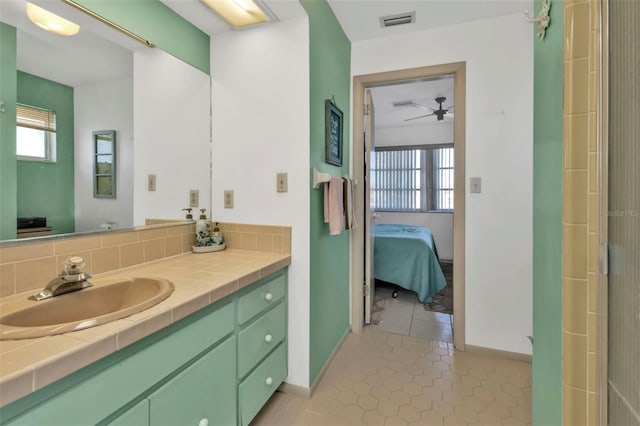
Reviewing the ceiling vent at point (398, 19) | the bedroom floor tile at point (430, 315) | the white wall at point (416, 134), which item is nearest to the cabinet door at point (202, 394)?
the bedroom floor tile at point (430, 315)

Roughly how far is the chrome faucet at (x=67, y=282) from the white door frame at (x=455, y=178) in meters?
1.91

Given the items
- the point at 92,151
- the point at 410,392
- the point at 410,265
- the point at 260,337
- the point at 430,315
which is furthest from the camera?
the point at 410,265

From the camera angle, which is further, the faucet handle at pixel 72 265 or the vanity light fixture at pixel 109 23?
the vanity light fixture at pixel 109 23

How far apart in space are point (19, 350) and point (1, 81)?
0.93 meters

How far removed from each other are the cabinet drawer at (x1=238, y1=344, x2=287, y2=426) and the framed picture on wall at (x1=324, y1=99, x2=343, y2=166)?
4.11 ft

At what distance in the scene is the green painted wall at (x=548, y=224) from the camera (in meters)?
0.83

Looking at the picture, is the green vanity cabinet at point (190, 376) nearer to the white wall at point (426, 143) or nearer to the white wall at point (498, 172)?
A: the white wall at point (498, 172)

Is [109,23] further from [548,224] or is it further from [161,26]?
[548,224]

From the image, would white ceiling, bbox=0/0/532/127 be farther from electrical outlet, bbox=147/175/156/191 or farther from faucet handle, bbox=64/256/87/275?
faucet handle, bbox=64/256/87/275

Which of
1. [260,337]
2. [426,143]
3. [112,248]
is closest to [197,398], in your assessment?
[260,337]

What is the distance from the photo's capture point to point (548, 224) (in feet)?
Answer: 3.05

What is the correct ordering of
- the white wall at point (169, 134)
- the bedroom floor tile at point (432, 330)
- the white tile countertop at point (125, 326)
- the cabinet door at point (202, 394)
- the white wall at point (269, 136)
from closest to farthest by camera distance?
the white tile countertop at point (125, 326) < the cabinet door at point (202, 394) < the white wall at point (169, 134) < the white wall at point (269, 136) < the bedroom floor tile at point (432, 330)

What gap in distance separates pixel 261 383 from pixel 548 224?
143 centimetres

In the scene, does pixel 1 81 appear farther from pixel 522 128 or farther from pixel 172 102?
pixel 522 128
